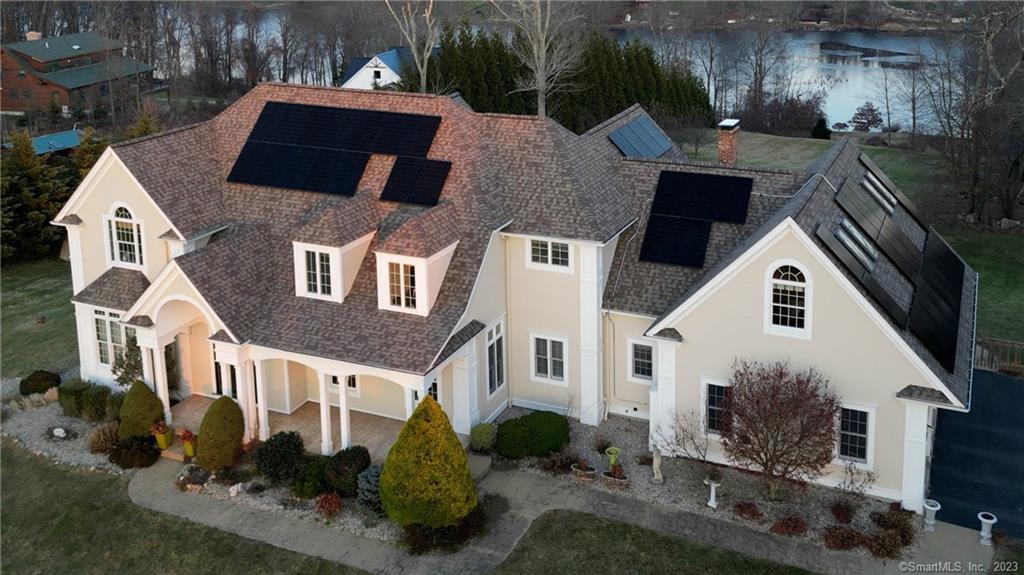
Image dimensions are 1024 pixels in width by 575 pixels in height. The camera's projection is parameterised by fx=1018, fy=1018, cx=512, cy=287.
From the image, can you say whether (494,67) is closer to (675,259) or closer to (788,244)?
(675,259)

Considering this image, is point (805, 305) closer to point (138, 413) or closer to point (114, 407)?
point (138, 413)

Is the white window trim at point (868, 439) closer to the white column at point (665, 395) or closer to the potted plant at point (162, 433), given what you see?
the white column at point (665, 395)

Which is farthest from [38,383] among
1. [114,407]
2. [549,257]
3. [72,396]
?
[549,257]

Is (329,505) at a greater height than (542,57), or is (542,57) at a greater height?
(542,57)

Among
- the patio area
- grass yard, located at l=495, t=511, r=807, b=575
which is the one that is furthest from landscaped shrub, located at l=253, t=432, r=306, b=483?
grass yard, located at l=495, t=511, r=807, b=575

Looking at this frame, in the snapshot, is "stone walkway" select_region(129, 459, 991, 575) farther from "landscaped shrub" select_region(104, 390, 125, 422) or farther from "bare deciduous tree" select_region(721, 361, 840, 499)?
"landscaped shrub" select_region(104, 390, 125, 422)
